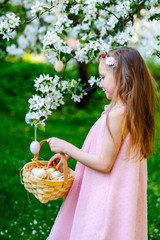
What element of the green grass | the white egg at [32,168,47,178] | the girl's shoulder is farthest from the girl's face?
the green grass

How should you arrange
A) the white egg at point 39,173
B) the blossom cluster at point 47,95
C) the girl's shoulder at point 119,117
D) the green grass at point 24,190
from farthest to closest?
the green grass at point 24,190, the blossom cluster at point 47,95, the white egg at point 39,173, the girl's shoulder at point 119,117

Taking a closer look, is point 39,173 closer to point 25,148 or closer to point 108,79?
point 108,79

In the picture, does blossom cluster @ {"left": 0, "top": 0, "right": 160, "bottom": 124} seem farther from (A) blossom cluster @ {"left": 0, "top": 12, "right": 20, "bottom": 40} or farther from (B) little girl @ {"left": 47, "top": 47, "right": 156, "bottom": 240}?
(B) little girl @ {"left": 47, "top": 47, "right": 156, "bottom": 240}

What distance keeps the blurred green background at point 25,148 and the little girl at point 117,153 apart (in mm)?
283

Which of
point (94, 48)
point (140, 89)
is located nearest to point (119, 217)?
point (140, 89)

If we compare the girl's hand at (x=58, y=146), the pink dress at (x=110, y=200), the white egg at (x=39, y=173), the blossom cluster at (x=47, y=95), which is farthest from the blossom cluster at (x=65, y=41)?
the pink dress at (x=110, y=200)

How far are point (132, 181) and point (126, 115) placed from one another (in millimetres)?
399

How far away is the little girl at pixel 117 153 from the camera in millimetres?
1901

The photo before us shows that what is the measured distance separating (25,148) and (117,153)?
3.46 meters

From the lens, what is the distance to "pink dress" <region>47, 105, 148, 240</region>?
1.94 meters

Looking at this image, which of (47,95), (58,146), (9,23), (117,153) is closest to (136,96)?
(117,153)

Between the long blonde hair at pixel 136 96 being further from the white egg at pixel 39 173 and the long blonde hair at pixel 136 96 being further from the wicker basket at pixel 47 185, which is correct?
the white egg at pixel 39 173

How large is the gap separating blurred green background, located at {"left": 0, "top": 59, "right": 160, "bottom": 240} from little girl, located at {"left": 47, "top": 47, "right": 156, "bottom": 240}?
283 millimetres

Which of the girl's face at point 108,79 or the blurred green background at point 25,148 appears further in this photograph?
the blurred green background at point 25,148
